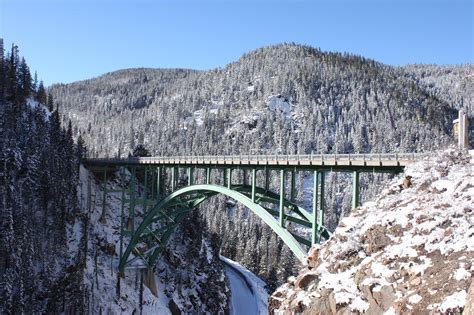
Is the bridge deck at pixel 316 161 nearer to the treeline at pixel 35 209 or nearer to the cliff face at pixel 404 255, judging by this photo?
the cliff face at pixel 404 255

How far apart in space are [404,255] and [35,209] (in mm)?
45929

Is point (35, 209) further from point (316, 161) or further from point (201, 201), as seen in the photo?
point (316, 161)

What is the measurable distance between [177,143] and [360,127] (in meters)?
74.4

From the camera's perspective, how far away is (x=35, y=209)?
4850 centimetres

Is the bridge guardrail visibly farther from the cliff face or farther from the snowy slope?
the snowy slope

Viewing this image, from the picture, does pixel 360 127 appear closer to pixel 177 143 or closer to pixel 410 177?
pixel 177 143

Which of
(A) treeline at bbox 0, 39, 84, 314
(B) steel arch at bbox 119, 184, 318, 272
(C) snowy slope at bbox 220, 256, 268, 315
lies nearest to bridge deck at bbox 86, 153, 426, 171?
(B) steel arch at bbox 119, 184, 318, 272

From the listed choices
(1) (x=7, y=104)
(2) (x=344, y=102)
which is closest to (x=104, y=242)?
(1) (x=7, y=104)

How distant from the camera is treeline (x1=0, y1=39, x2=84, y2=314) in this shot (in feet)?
131

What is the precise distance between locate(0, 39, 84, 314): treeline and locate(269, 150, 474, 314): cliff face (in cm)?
3237

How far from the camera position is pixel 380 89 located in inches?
7869

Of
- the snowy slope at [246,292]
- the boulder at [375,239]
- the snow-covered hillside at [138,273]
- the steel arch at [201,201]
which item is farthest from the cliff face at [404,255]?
the snowy slope at [246,292]

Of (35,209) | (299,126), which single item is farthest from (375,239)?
(299,126)

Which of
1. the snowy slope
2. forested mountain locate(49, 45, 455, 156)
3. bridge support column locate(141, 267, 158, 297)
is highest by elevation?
forested mountain locate(49, 45, 455, 156)
